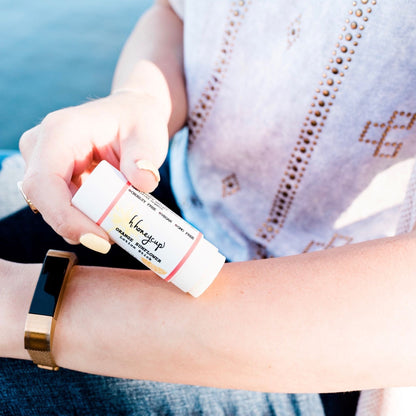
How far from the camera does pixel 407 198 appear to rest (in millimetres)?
458

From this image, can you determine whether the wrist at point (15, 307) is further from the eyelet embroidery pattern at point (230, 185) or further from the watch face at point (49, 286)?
the eyelet embroidery pattern at point (230, 185)

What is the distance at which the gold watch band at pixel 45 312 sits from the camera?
1.35 ft

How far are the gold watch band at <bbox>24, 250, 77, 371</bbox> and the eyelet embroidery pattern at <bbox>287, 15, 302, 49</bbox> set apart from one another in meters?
0.41

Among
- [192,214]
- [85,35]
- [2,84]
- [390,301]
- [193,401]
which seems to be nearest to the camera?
[390,301]

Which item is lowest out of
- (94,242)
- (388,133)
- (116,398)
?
(116,398)

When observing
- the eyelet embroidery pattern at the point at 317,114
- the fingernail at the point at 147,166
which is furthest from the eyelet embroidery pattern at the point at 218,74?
the fingernail at the point at 147,166

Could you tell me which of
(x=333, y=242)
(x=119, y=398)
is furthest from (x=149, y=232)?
(x=333, y=242)

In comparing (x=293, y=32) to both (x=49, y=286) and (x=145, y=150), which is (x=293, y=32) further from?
(x=49, y=286)

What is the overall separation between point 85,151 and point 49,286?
160 millimetres

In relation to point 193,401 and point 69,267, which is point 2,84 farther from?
point 193,401

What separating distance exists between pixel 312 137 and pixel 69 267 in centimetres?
36

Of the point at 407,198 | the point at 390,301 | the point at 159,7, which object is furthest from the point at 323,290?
the point at 159,7

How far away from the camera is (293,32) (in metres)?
0.53

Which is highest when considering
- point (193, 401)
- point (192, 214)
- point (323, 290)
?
point (323, 290)
